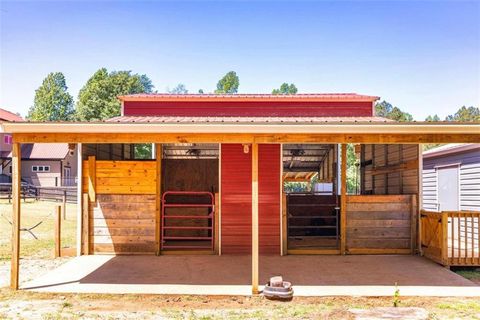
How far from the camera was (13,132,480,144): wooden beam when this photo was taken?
5.66m

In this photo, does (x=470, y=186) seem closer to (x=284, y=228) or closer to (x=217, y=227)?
(x=284, y=228)

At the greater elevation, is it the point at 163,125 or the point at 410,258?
the point at 163,125

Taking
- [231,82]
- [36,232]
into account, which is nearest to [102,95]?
[231,82]

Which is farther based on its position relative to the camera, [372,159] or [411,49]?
[411,49]

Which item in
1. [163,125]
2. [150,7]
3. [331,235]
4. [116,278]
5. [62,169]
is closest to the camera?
[163,125]

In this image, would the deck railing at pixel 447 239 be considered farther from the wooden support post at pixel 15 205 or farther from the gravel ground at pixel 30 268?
the gravel ground at pixel 30 268

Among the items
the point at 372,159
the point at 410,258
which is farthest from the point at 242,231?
the point at 372,159

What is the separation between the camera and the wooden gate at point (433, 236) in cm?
709

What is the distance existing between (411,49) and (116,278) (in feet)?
121

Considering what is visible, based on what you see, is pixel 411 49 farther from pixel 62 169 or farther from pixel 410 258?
pixel 410 258

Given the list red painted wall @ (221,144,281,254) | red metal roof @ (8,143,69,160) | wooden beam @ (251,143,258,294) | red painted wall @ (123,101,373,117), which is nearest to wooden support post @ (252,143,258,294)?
wooden beam @ (251,143,258,294)

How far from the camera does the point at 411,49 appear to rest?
3697cm

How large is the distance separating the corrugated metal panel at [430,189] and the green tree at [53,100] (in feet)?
135

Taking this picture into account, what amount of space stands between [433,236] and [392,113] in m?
44.7
